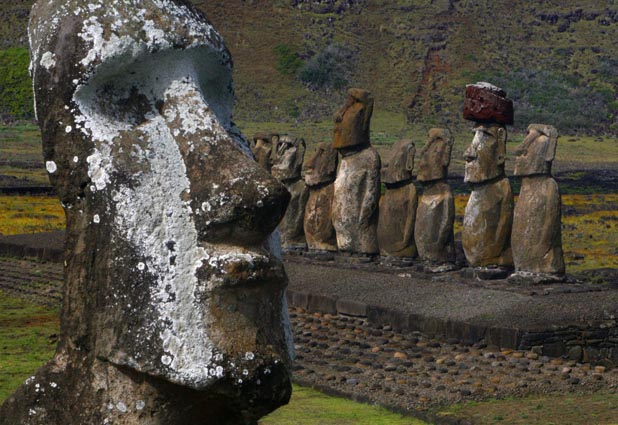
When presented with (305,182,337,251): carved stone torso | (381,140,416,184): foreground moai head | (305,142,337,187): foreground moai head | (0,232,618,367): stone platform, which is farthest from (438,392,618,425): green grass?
(305,142,337,187): foreground moai head

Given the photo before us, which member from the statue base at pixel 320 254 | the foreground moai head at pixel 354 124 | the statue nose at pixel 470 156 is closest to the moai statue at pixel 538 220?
the statue nose at pixel 470 156

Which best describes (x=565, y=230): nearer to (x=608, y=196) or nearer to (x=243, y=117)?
(x=608, y=196)

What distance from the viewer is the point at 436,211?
16094 mm

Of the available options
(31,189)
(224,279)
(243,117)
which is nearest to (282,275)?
(224,279)

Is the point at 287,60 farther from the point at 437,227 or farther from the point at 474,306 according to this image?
the point at 474,306

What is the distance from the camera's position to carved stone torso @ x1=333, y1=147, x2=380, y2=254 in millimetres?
17344

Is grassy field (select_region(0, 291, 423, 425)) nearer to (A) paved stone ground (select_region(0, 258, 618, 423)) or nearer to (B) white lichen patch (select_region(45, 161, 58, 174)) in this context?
(A) paved stone ground (select_region(0, 258, 618, 423))

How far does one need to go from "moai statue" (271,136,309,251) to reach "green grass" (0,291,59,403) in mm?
4803

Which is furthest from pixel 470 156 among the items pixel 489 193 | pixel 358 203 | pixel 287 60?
pixel 287 60

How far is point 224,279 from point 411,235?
43.0 ft

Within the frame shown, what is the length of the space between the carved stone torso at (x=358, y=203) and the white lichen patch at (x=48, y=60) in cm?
1357

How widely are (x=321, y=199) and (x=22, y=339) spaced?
6.95 m

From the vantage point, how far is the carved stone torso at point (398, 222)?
659 inches

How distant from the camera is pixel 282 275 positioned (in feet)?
12.6
